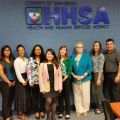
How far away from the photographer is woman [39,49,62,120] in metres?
5.15

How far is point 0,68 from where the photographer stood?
5.36m

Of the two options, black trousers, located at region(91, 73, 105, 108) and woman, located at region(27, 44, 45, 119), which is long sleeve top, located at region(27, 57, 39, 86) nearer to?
woman, located at region(27, 44, 45, 119)

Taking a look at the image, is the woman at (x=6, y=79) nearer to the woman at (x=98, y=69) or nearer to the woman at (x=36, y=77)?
the woman at (x=36, y=77)

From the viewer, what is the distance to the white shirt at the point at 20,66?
540 cm

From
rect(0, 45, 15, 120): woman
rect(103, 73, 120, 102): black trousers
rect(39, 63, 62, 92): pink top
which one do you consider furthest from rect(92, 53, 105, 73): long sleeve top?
rect(0, 45, 15, 120): woman

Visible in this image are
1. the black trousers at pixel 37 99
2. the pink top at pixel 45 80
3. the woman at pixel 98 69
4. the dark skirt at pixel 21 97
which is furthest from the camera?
the woman at pixel 98 69

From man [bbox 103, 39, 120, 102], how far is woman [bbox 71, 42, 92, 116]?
41cm

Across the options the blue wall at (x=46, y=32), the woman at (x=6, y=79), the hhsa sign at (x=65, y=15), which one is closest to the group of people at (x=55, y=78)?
the woman at (x=6, y=79)

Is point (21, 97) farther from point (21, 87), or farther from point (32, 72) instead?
point (32, 72)

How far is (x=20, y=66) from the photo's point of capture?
5.45m

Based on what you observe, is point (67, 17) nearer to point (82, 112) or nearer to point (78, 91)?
point (78, 91)

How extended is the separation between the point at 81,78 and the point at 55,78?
0.69 metres

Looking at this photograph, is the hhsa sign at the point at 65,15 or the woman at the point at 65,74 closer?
the woman at the point at 65,74

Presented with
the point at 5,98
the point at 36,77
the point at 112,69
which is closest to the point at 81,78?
the point at 112,69
